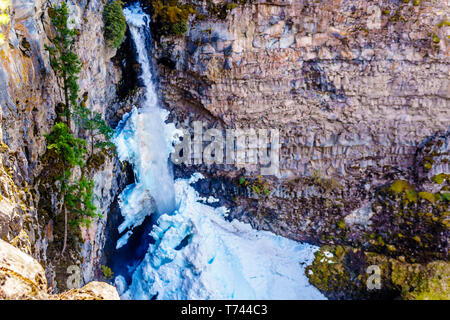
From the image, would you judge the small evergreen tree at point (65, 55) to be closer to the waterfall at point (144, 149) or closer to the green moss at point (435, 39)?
the waterfall at point (144, 149)

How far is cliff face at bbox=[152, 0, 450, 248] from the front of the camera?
56.3ft

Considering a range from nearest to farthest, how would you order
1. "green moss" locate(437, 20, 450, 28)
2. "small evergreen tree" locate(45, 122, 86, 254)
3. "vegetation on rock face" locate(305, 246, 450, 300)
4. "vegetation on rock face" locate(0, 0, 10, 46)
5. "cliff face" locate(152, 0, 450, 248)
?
"vegetation on rock face" locate(0, 0, 10, 46)
"small evergreen tree" locate(45, 122, 86, 254)
"vegetation on rock face" locate(305, 246, 450, 300)
"green moss" locate(437, 20, 450, 28)
"cliff face" locate(152, 0, 450, 248)

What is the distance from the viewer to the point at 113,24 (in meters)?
15.6

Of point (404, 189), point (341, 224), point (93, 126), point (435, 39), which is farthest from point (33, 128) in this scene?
point (435, 39)

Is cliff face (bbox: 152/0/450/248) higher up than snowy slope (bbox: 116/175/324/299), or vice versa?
cliff face (bbox: 152/0/450/248)

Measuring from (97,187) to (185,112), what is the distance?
22.8ft

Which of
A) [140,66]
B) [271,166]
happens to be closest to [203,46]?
[140,66]

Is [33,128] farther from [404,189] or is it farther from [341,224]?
[404,189]

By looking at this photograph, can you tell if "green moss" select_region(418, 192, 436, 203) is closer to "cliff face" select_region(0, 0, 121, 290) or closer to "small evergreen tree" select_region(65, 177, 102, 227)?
→ "cliff face" select_region(0, 0, 121, 290)

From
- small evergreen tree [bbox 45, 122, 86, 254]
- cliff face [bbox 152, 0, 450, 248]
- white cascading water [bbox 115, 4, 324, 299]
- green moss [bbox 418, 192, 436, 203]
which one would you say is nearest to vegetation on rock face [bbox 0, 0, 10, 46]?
small evergreen tree [bbox 45, 122, 86, 254]

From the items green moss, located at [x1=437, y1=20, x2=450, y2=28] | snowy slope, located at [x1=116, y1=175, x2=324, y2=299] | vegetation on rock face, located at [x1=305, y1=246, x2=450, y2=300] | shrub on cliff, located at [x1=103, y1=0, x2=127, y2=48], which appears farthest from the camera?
green moss, located at [x1=437, y1=20, x2=450, y2=28]

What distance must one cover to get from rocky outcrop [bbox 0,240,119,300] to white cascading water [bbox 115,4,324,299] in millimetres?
11672

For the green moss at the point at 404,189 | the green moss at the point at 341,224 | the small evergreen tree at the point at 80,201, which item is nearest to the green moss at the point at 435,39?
the green moss at the point at 404,189
